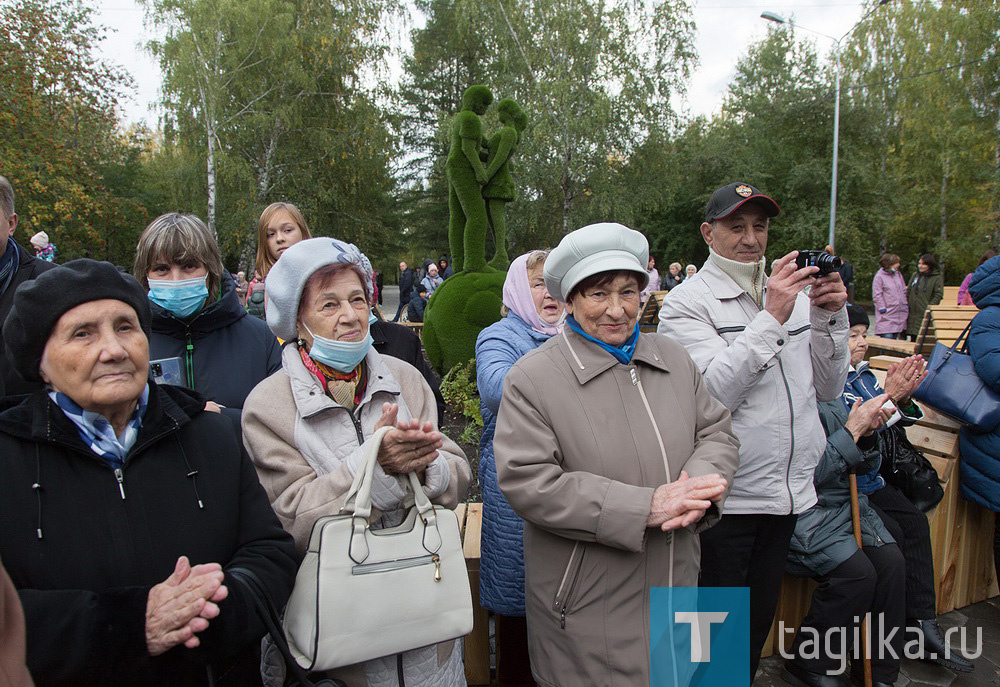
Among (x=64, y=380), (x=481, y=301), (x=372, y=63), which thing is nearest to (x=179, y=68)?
(x=372, y=63)

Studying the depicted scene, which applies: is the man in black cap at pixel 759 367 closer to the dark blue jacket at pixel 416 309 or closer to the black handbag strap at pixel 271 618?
the black handbag strap at pixel 271 618

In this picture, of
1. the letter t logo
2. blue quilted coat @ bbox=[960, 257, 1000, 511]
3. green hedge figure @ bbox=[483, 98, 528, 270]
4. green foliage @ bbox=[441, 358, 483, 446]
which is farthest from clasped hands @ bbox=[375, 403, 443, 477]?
green hedge figure @ bbox=[483, 98, 528, 270]

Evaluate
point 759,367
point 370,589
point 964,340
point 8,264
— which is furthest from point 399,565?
point 964,340

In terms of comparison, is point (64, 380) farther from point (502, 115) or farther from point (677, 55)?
point (677, 55)

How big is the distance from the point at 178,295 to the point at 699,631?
85.4 inches

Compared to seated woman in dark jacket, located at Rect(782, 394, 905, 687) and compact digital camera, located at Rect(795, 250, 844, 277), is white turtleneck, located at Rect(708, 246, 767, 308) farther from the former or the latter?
seated woman in dark jacket, located at Rect(782, 394, 905, 687)

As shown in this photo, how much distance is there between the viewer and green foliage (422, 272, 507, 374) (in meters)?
5.96

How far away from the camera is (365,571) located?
1.61 m

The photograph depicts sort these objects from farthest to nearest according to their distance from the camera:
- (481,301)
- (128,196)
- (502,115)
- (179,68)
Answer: (128,196) < (179,68) < (502,115) < (481,301)

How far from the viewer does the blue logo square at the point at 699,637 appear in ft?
6.15

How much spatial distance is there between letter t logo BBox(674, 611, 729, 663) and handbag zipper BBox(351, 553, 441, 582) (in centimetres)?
74

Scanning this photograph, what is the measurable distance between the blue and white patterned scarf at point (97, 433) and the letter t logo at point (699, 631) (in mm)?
1572

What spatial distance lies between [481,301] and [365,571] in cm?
444

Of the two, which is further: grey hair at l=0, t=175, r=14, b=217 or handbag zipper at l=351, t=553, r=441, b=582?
grey hair at l=0, t=175, r=14, b=217
